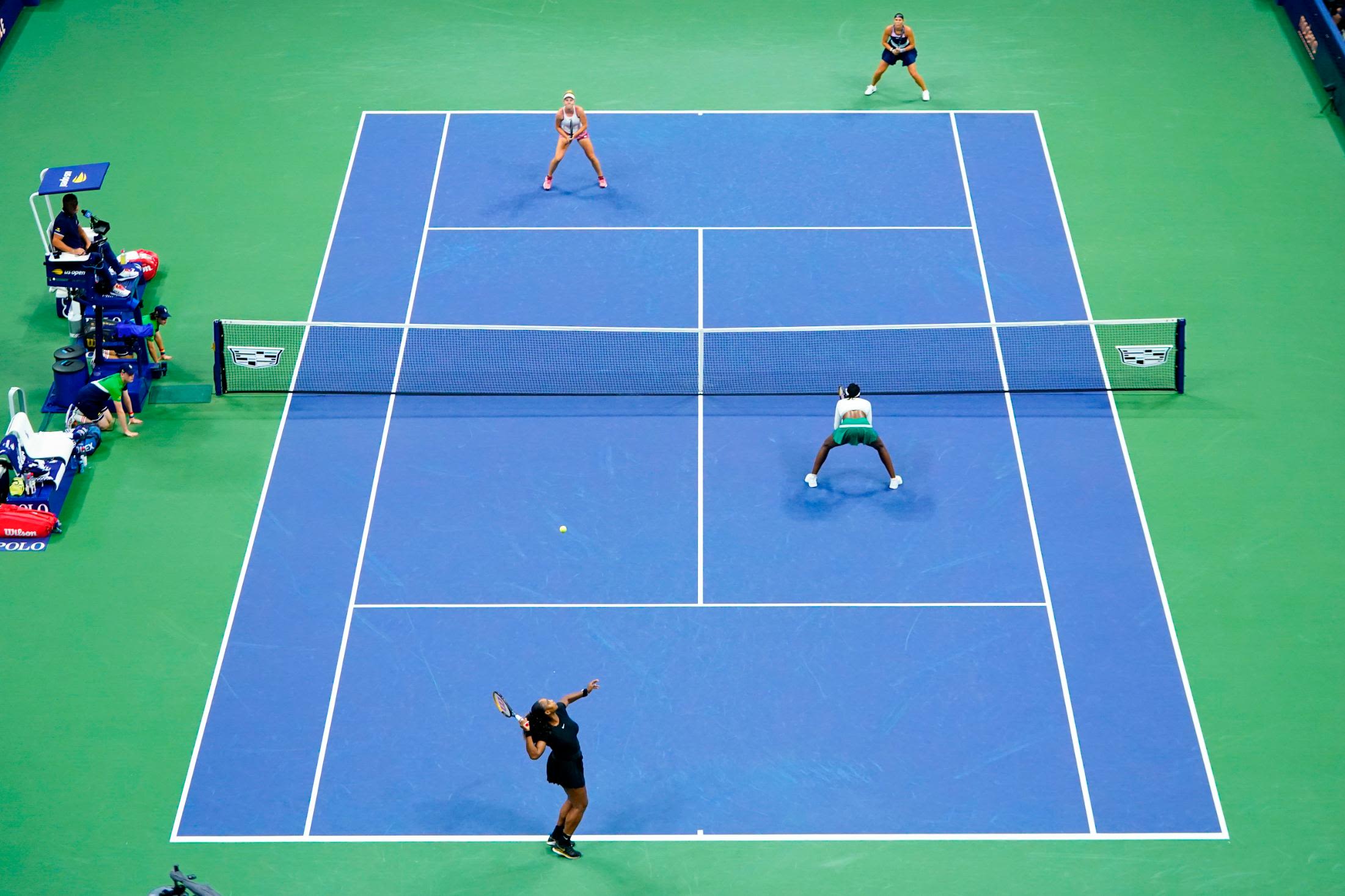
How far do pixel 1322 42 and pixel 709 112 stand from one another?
9.78 m

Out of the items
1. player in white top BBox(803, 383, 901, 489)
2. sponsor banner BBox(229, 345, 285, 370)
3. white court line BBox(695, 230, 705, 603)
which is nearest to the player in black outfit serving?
white court line BBox(695, 230, 705, 603)

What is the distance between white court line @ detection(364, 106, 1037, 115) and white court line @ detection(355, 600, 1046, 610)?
10639 mm

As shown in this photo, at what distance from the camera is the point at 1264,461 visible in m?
20.5

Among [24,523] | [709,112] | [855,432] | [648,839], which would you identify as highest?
[709,112]

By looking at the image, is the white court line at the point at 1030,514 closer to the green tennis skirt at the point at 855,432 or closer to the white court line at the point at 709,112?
the white court line at the point at 709,112

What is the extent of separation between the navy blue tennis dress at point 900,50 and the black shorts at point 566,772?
587 inches

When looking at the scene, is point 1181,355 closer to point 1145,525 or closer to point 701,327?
point 1145,525

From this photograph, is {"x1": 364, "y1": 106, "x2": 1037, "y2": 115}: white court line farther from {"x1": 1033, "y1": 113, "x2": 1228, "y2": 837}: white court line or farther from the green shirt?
the green shirt

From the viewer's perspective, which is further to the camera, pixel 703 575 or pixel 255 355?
pixel 255 355

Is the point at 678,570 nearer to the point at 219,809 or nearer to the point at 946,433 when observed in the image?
the point at 946,433

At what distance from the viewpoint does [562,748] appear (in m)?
15.3

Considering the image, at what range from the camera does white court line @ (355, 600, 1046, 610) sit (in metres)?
18.7

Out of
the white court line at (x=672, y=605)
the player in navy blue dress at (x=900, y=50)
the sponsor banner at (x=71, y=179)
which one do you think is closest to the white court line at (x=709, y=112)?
the player in navy blue dress at (x=900, y=50)

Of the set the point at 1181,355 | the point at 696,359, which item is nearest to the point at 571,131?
the point at 696,359
